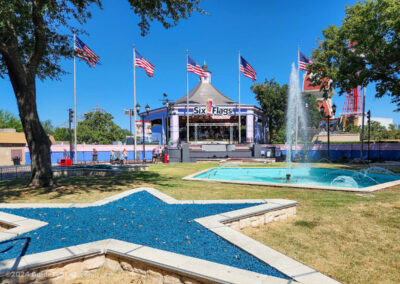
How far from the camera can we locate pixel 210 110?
123 ft

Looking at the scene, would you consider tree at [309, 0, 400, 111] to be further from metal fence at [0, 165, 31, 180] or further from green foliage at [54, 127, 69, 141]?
green foliage at [54, 127, 69, 141]

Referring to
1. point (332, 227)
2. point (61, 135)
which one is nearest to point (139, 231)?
point (332, 227)

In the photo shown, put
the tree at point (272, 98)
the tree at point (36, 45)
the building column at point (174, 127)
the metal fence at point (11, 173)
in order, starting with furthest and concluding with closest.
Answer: the tree at point (272, 98), the building column at point (174, 127), the metal fence at point (11, 173), the tree at point (36, 45)

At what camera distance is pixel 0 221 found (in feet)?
17.9

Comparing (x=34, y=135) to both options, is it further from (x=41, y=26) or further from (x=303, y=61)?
(x=303, y=61)

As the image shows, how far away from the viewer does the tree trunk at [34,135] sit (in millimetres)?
10219

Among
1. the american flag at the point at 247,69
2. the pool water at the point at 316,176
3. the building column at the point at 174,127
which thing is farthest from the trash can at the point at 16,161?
the american flag at the point at 247,69

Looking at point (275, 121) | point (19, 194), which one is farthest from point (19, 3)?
point (275, 121)

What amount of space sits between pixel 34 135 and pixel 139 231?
819cm

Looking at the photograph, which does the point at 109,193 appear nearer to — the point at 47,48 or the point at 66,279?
the point at 66,279

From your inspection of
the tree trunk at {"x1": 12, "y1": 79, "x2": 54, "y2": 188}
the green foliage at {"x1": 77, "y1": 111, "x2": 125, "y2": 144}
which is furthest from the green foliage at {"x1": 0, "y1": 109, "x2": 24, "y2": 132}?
the tree trunk at {"x1": 12, "y1": 79, "x2": 54, "y2": 188}

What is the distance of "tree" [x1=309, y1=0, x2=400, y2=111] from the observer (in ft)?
55.8

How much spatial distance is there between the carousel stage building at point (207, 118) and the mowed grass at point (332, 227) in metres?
25.7

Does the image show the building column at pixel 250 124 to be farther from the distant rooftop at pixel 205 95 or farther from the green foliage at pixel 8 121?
the green foliage at pixel 8 121
